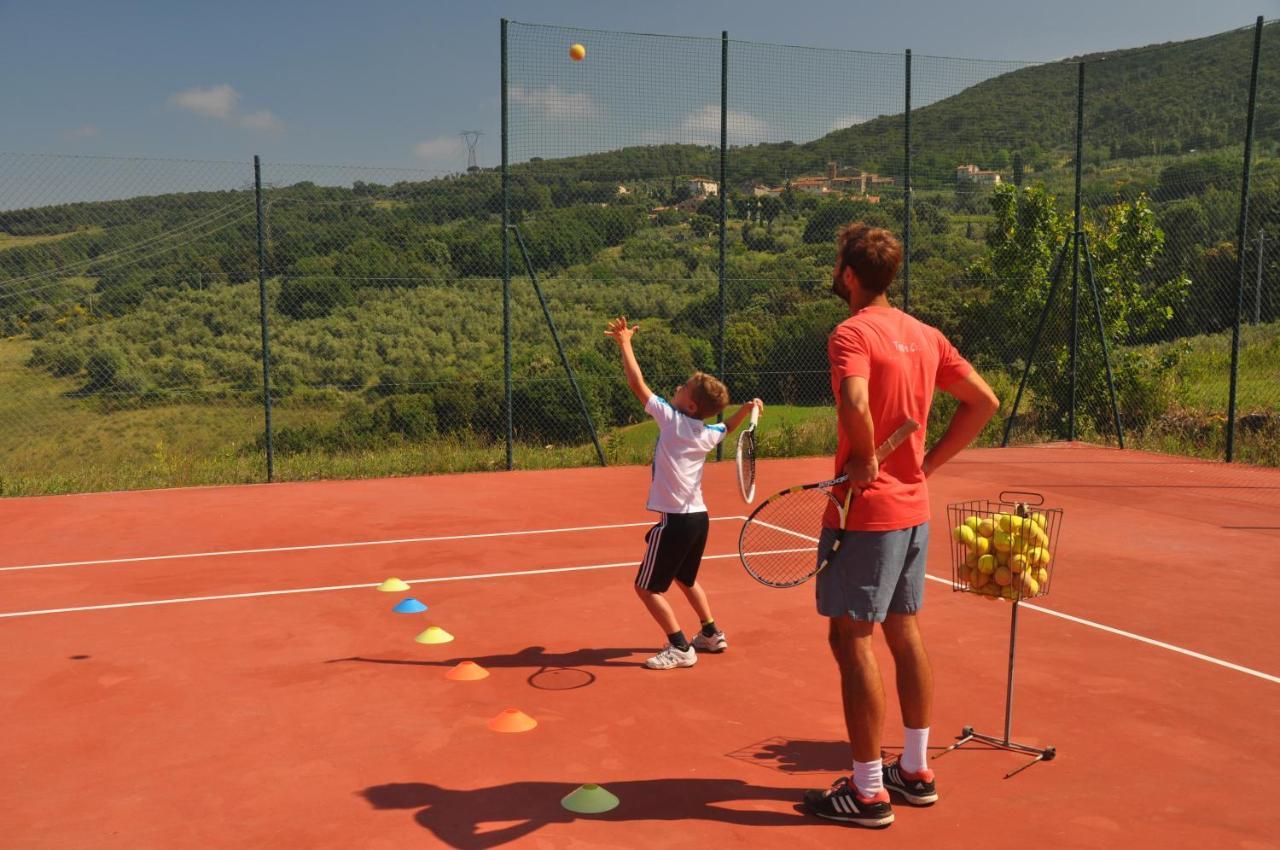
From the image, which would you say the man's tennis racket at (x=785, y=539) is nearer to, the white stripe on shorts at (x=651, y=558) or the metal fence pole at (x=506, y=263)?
the white stripe on shorts at (x=651, y=558)

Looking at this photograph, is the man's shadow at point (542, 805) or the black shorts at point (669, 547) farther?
the black shorts at point (669, 547)

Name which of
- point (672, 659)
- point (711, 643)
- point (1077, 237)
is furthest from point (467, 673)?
point (1077, 237)

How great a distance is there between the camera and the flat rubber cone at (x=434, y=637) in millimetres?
5922

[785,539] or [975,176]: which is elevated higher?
[975,176]

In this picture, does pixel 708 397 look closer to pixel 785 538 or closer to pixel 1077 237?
pixel 785 538

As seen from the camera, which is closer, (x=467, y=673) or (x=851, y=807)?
(x=851, y=807)

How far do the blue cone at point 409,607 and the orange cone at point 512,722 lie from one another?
1.94m

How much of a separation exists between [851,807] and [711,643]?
2017mm

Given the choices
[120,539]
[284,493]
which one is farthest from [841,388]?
[284,493]

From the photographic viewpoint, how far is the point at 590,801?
385 centimetres

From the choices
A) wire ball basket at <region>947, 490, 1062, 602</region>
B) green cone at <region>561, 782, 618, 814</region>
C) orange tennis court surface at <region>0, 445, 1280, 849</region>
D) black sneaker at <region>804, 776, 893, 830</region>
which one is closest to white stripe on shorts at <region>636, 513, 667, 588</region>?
orange tennis court surface at <region>0, 445, 1280, 849</region>

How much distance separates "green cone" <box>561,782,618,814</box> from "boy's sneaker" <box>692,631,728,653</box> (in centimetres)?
184

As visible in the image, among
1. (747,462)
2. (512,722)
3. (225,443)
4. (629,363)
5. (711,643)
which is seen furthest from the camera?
(225,443)

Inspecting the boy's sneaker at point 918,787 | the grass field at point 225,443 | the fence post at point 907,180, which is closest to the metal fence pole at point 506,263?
the grass field at point 225,443
